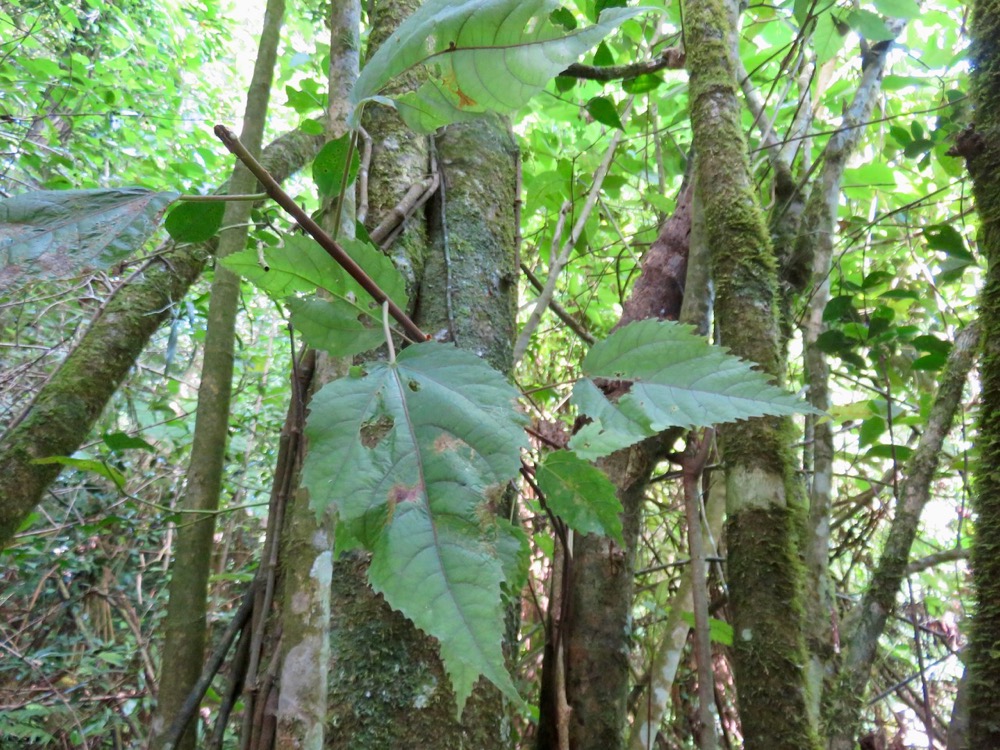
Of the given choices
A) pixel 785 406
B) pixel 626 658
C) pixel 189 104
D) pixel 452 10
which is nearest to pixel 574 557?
pixel 626 658

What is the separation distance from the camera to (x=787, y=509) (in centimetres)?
99

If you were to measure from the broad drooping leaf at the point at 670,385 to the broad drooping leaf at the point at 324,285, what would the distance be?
0.24m

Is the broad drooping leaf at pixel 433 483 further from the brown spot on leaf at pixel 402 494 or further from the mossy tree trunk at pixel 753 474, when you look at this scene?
the mossy tree trunk at pixel 753 474

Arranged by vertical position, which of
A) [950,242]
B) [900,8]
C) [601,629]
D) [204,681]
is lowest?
[204,681]

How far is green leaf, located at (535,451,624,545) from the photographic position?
78cm

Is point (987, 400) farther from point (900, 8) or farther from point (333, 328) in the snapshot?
point (900, 8)

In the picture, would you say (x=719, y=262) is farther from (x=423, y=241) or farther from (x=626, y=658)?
(x=626, y=658)

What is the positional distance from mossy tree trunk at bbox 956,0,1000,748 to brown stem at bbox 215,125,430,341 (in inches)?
31.1

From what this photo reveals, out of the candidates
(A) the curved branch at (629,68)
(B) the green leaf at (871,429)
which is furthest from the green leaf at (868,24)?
(B) the green leaf at (871,429)

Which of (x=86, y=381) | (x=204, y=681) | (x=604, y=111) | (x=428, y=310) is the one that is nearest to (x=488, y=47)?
(x=428, y=310)

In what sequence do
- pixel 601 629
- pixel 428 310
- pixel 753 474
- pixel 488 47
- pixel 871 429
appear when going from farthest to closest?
pixel 871 429 < pixel 601 629 < pixel 428 310 < pixel 753 474 < pixel 488 47

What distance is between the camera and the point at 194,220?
0.70m

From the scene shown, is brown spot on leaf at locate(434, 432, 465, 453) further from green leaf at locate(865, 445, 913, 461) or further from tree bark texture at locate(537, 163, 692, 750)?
green leaf at locate(865, 445, 913, 461)

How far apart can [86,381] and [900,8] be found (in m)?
2.48
